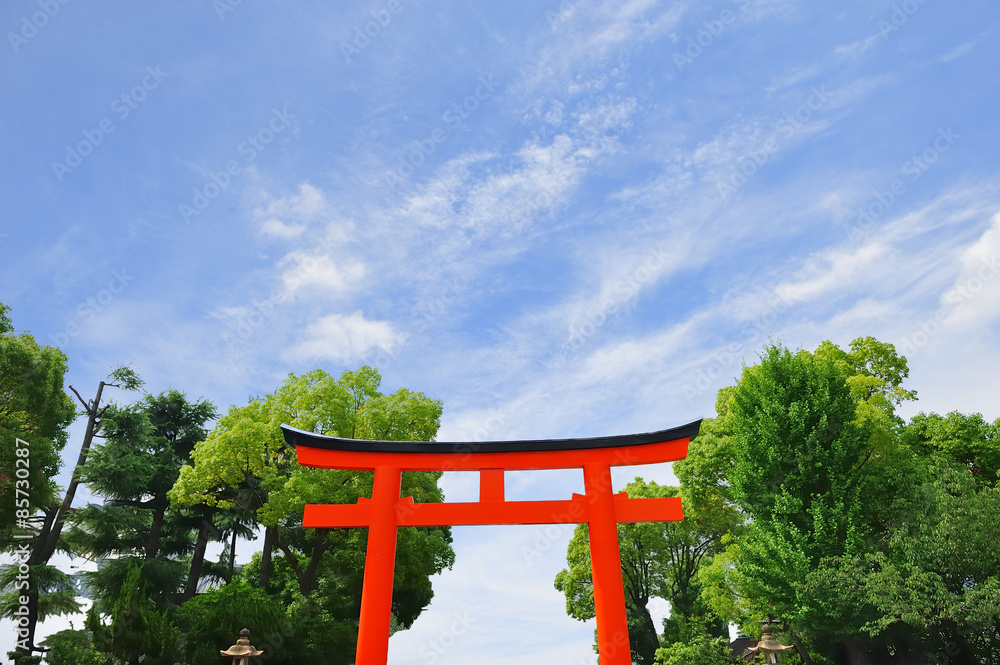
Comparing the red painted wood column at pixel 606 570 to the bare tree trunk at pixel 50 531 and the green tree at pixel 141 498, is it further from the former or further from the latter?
the bare tree trunk at pixel 50 531

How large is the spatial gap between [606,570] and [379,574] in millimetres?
3903

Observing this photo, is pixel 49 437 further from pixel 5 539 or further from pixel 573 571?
pixel 573 571

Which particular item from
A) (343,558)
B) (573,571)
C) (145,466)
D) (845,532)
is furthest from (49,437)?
(845,532)

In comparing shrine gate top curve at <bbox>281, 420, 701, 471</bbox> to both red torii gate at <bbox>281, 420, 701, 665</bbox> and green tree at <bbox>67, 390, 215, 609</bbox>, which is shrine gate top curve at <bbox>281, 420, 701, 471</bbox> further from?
green tree at <bbox>67, 390, 215, 609</bbox>

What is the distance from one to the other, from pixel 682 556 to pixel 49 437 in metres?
24.1

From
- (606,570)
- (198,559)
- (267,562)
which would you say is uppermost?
(198,559)

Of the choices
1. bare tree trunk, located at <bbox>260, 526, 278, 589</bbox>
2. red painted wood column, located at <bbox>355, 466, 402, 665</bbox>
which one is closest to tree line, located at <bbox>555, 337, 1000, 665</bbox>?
red painted wood column, located at <bbox>355, 466, 402, 665</bbox>

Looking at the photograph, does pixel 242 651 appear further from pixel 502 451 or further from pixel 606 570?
pixel 606 570

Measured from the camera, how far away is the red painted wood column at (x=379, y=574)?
9531mm

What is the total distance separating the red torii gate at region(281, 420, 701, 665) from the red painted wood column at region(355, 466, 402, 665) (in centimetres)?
2

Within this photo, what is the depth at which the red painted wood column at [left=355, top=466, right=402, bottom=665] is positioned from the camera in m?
9.53

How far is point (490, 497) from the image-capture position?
34.6 ft

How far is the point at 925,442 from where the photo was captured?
54.8 feet

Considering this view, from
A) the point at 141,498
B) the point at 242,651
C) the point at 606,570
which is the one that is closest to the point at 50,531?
the point at 141,498
